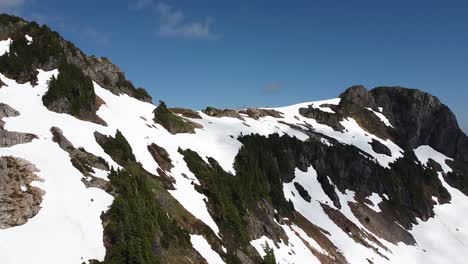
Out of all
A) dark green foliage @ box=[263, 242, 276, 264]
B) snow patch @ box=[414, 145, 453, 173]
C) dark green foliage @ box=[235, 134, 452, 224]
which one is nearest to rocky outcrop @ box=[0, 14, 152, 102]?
dark green foliage @ box=[235, 134, 452, 224]

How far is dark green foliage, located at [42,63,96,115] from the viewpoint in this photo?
5716cm

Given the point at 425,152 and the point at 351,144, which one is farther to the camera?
the point at 425,152

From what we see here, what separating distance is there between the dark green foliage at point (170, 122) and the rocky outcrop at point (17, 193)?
36951mm

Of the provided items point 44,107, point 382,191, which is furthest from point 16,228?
point 382,191

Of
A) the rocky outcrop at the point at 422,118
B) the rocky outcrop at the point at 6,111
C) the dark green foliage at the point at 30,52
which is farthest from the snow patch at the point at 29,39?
the rocky outcrop at the point at 422,118

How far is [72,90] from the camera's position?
6019cm

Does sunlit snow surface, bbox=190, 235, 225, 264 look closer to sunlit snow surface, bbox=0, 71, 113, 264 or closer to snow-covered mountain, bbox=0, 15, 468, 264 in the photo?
snow-covered mountain, bbox=0, 15, 468, 264

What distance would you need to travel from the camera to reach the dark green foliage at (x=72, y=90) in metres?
57.2

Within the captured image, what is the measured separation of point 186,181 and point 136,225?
21.5m

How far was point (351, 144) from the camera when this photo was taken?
124 meters

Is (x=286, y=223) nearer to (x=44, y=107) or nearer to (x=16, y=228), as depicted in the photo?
(x=44, y=107)

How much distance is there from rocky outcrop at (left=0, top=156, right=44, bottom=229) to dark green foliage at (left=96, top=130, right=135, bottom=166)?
12049 millimetres

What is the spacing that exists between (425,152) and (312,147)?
67838 millimetres

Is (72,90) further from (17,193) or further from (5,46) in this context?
(17,193)
